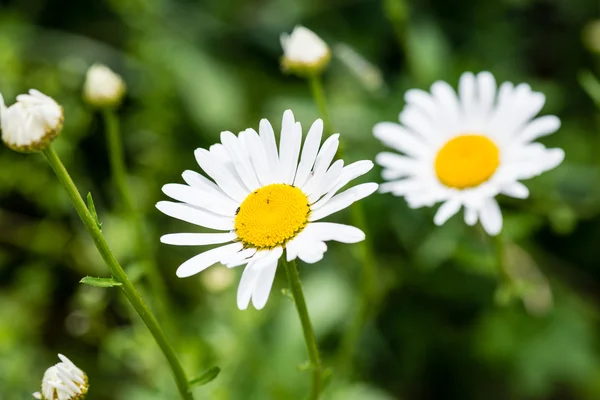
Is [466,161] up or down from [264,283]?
up

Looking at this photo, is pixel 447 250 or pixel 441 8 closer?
pixel 447 250

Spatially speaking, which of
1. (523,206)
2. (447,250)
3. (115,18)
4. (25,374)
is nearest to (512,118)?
(447,250)

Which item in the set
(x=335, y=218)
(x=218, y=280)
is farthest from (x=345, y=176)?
(x=335, y=218)

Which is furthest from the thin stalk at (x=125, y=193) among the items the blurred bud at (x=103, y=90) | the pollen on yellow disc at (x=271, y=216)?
the pollen on yellow disc at (x=271, y=216)

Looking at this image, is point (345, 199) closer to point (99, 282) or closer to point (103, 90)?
point (99, 282)

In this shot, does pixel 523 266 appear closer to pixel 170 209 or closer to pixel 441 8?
pixel 441 8

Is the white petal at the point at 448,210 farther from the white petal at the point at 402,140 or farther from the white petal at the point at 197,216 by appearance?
the white petal at the point at 197,216
